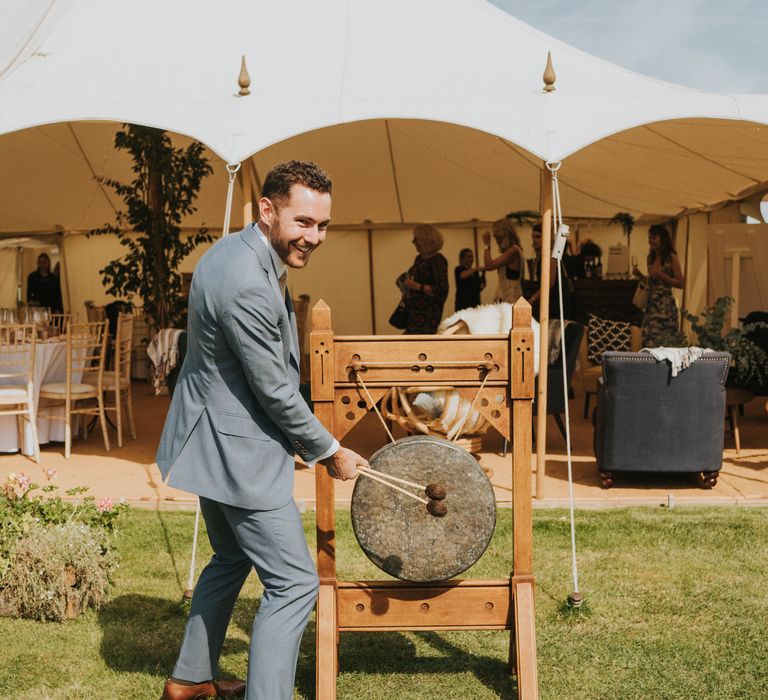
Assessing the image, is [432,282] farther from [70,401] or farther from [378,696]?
[378,696]

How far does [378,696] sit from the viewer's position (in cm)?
319

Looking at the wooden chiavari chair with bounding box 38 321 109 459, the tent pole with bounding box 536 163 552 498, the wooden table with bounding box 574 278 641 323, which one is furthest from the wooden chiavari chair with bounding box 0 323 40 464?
the wooden table with bounding box 574 278 641 323

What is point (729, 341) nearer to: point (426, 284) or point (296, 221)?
point (426, 284)

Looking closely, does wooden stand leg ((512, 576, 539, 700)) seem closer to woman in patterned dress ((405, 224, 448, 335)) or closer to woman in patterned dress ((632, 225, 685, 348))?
woman in patterned dress ((405, 224, 448, 335))

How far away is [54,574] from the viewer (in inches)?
151

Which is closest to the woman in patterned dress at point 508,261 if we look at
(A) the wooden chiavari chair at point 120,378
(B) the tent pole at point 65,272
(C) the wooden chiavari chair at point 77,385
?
(A) the wooden chiavari chair at point 120,378

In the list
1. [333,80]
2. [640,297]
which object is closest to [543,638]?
[333,80]

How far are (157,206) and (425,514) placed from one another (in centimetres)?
663

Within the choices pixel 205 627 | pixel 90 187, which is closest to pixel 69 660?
pixel 205 627

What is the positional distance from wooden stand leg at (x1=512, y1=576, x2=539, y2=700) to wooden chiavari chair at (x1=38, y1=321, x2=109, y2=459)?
15.0ft

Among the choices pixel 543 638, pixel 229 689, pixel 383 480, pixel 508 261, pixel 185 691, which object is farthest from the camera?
pixel 508 261

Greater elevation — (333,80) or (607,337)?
(333,80)

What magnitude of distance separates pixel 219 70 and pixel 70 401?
2715 mm

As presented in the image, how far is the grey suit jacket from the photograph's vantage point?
244 centimetres
